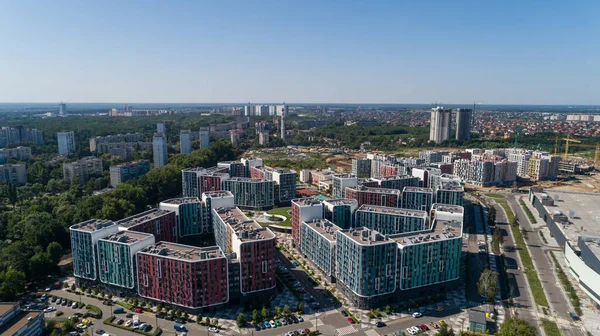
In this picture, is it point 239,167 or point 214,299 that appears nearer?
point 214,299

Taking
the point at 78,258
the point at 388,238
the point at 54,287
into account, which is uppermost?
the point at 388,238

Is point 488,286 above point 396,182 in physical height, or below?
below

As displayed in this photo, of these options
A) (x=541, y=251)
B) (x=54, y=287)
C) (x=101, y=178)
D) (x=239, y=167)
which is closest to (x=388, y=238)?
(x=541, y=251)

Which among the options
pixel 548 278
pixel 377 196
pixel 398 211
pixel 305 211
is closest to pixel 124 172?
pixel 305 211

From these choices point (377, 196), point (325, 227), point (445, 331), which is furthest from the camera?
point (377, 196)

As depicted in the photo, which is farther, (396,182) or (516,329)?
(396,182)

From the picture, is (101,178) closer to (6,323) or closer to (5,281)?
(5,281)

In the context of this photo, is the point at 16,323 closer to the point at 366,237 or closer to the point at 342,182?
the point at 366,237

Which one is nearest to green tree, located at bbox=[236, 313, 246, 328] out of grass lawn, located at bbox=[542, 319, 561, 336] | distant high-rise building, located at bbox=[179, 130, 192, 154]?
grass lawn, located at bbox=[542, 319, 561, 336]
